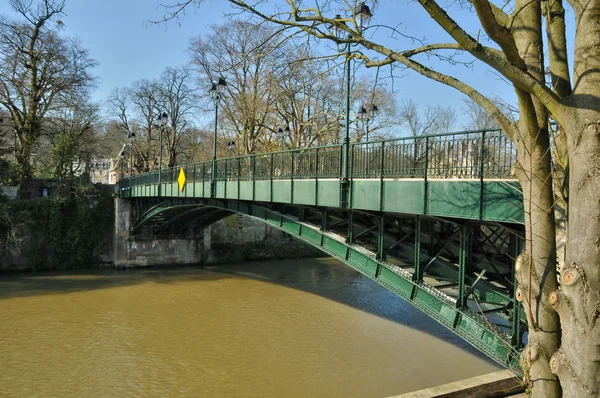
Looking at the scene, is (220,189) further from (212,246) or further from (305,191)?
(212,246)

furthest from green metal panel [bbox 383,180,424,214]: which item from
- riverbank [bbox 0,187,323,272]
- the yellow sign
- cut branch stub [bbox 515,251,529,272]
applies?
riverbank [bbox 0,187,323,272]

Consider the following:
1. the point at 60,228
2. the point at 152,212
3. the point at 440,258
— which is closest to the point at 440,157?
the point at 440,258

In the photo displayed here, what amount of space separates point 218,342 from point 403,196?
8.09 meters

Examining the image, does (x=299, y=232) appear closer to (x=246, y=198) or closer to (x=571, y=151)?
(x=246, y=198)

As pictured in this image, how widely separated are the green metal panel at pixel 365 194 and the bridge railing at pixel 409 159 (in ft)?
0.68

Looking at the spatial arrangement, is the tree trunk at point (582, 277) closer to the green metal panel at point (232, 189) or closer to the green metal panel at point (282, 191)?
the green metal panel at point (282, 191)

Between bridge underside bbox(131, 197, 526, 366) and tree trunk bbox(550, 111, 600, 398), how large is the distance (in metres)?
1.53

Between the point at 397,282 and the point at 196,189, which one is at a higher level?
the point at 196,189

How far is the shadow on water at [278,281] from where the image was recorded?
52.9ft

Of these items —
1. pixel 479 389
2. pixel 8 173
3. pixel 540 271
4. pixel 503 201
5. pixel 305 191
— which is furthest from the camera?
pixel 8 173

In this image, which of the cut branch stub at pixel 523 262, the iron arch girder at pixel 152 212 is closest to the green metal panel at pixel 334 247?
the cut branch stub at pixel 523 262

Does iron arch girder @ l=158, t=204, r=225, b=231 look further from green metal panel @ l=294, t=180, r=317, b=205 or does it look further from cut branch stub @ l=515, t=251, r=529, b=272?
cut branch stub @ l=515, t=251, r=529, b=272

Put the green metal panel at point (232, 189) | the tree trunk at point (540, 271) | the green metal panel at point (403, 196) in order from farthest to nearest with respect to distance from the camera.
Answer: the green metal panel at point (232, 189), the green metal panel at point (403, 196), the tree trunk at point (540, 271)

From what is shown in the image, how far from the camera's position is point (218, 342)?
1305 centimetres
